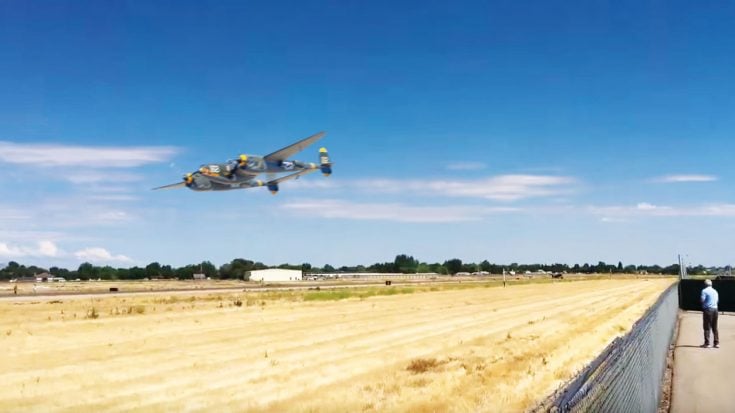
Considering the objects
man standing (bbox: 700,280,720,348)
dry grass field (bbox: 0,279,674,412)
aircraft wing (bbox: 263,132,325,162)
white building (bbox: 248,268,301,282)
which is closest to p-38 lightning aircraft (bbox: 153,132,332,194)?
aircraft wing (bbox: 263,132,325,162)

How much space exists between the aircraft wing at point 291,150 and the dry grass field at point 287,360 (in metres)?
28.3

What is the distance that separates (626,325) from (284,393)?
22.0 meters

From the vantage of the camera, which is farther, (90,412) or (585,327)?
(585,327)

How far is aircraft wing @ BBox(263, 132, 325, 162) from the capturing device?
210ft

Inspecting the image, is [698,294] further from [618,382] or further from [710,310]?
[618,382]

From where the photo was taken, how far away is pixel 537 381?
1658cm

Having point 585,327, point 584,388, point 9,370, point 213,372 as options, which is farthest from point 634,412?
point 585,327

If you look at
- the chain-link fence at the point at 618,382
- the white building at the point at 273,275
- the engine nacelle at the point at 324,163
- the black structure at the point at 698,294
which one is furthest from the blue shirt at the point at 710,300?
the white building at the point at 273,275

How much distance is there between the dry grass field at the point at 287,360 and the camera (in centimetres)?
1456

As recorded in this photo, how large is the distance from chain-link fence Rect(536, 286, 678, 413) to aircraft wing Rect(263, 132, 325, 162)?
171ft

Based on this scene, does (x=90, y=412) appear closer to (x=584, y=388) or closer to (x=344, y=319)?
(x=584, y=388)

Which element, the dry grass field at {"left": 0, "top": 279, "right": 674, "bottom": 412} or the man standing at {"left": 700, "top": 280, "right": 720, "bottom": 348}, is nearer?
the dry grass field at {"left": 0, "top": 279, "right": 674, "bottom": 412}

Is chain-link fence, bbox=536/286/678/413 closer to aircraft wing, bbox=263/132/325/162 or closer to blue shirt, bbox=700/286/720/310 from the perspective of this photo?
blue shirt, bbox=700/286/720/310

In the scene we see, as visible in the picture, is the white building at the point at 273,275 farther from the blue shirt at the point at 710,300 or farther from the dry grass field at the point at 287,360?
the blue shirt at the point at 710,300
